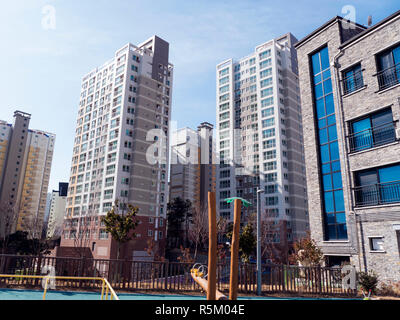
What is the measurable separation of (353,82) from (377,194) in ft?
28.3

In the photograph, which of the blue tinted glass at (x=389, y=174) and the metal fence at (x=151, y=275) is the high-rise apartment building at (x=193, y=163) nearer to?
the blue tinted glass at (x=389, y=174)

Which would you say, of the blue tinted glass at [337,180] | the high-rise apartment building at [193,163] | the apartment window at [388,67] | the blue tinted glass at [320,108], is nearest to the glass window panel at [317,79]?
the blue tinted glass at [320,108]

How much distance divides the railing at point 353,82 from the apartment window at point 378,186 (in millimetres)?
6317

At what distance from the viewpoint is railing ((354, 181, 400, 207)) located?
59.5 feet

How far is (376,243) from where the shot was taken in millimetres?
18250

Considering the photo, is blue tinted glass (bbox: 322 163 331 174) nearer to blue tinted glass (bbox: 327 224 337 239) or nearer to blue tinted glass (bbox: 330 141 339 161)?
blue tinted glass (bbox: 330 141 339 161)

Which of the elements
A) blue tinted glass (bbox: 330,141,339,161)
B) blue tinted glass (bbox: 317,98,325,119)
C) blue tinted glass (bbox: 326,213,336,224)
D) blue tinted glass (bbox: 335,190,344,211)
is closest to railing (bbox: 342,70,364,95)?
blue tinted glass (bbox: 317,98,325,119)

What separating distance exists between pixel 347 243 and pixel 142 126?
50049 mm

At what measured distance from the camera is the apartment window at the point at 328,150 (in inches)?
860

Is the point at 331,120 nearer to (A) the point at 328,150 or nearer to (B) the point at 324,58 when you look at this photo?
(A) the point at 328,150
